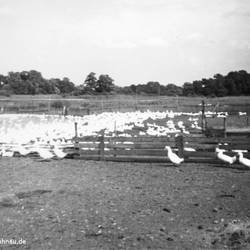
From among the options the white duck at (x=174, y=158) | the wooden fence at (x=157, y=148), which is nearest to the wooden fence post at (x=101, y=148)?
the wooden fence at (x=157, y=148)

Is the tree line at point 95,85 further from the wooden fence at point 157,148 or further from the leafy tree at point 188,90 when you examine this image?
the wooden fence at point 157,148

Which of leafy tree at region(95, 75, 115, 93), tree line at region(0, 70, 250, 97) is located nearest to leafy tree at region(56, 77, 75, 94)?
tree line at region(0, 70, 250, 97)

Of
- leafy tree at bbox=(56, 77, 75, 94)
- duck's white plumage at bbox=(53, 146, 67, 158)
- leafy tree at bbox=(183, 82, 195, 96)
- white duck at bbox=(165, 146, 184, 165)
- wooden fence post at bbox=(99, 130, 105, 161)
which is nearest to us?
white duck at bbox=(165, 146, 184, 165)

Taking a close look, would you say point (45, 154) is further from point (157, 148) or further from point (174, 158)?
point (174, 158)

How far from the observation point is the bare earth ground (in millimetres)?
6047

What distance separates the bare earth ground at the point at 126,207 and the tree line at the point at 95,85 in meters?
69.9

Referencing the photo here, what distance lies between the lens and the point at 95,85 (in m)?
95.1

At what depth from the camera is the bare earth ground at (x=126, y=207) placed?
6047mm

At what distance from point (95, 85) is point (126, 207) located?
3473 inches

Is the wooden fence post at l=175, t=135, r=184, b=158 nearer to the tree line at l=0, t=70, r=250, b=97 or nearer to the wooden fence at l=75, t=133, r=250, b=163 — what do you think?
the wooden fence at l=75, t=133, r=250, b=163

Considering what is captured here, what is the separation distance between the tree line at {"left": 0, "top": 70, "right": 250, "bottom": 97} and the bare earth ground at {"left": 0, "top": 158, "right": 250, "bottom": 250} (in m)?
69.9

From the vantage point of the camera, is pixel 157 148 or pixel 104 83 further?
pixel 104 83

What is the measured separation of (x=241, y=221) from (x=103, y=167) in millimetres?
5728

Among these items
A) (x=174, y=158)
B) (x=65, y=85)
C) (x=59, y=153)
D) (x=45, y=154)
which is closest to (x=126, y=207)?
(x=174, y=158)
